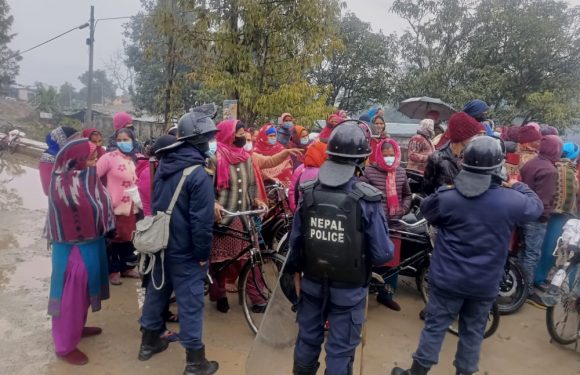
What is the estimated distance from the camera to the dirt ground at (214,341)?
346 centimetres

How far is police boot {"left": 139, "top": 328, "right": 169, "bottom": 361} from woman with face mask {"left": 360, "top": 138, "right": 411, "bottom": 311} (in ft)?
7.60

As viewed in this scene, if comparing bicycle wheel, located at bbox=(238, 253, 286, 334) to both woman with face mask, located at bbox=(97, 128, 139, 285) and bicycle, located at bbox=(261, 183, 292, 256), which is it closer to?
bicycle, located at bbox=(261, 183, 292, 256)

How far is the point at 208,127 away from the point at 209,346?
74.0 inches

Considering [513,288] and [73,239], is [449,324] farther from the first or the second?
[73,239]

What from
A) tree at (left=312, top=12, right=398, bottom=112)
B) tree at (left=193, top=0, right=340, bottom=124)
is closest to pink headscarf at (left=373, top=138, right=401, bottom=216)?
tree at (left=193, top=0, right=340, bottom=124)

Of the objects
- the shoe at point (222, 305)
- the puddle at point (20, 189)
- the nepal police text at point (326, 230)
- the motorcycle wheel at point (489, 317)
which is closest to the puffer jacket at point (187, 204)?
the nepal police text at point (326, 230)

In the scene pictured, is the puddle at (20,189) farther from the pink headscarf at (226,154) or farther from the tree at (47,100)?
the tree at (47,100)

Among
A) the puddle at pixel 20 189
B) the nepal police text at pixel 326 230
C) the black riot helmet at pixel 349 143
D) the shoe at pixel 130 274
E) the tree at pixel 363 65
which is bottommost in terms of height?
the puddle at pixel 20 189

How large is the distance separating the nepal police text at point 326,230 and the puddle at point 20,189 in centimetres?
826

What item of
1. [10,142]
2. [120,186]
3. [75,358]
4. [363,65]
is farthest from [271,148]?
[10,142]

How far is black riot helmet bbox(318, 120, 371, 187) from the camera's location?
8.23 ft

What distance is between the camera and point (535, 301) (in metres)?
4.84

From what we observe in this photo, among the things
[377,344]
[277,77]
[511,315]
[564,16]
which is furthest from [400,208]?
[564,16]

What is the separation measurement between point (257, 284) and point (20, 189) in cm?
933
